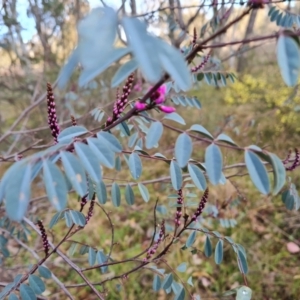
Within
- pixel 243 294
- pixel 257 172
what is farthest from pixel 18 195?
pixel 243 294

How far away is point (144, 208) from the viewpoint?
266 centimetres

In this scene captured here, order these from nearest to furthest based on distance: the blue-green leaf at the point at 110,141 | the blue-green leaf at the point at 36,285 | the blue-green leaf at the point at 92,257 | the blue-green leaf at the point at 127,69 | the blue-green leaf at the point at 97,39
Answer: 1. the blue-green leaf at the point at 97,39
2. the blue-green leaf at the point at 127,69
3. the blue-green leaf at the point at 110,141
4. the blue-green leaf at the point at 36,285
5. the blue-green leaf at the point at 92,257

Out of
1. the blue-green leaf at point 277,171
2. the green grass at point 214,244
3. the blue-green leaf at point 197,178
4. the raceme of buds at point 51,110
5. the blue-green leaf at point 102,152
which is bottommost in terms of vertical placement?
the green grass at point 214,244

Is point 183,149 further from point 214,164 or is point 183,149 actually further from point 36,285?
point 36,285

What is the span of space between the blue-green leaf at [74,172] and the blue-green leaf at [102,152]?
0.05 meters

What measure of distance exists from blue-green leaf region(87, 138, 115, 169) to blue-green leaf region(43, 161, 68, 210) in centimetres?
8

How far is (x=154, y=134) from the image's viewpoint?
51 centimetres

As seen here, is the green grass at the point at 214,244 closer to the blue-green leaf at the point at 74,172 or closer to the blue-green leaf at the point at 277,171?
the blue-green leaf at the point at 277,171

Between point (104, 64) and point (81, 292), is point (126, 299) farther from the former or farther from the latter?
point (104, 64)

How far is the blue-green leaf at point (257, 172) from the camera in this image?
0.44 meters

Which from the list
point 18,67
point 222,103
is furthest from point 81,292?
point 222,103

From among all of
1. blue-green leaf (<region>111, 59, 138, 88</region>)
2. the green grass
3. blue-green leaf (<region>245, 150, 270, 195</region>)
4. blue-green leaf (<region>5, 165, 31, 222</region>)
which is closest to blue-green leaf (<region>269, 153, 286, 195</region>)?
blue-green leaf (<region>245, 150, 270, 195</region>)

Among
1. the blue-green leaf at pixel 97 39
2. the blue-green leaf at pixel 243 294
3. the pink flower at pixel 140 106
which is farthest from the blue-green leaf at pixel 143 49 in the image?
the blue-green leaf at pixel 243 294

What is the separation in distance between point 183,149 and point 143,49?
23 centimetres
